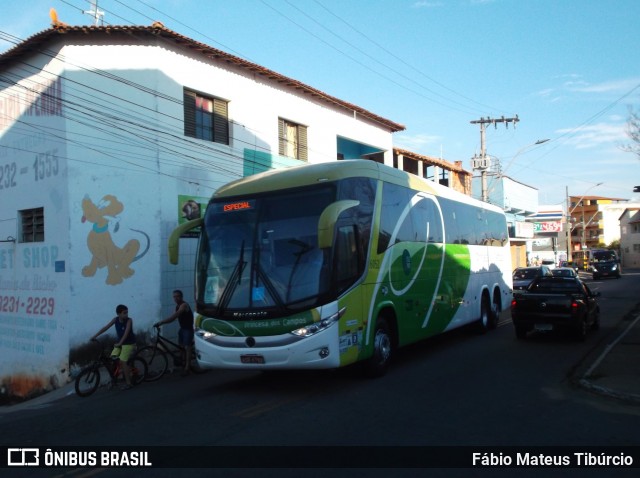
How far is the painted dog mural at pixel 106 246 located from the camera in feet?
43.3

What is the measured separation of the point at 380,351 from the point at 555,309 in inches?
222

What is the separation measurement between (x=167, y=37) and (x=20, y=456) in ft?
38.3

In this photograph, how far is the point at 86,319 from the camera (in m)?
12.9

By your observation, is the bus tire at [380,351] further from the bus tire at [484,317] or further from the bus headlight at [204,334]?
the bus tire at [484,317]

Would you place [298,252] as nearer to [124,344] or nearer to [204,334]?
[204,334]

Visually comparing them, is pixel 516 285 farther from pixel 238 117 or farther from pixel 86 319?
pixel 86 319

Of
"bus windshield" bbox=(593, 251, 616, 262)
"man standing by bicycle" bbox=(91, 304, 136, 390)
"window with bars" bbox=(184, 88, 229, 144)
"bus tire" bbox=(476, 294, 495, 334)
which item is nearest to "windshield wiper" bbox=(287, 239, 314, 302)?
"man standing by bicycle" bbox=(91, 304, 136, 390)

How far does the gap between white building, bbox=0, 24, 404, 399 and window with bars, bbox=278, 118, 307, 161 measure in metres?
3.23

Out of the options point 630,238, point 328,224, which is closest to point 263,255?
point 328,224

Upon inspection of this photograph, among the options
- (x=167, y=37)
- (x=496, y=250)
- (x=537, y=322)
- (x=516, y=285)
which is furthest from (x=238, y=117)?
(x=516, y=285)

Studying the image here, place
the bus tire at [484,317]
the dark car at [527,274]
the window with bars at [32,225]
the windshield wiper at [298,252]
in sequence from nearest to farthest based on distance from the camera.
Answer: the windshield wiper at [298,252], the window with bars at [32,225], the bus tire at [484,317], the dark car at [527,274]

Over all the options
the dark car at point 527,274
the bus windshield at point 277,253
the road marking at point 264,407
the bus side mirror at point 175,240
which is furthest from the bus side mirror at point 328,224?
the dark car at point 527,274

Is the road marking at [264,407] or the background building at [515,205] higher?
the background building at [515,205]

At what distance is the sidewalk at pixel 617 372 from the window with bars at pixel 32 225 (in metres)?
12.7
